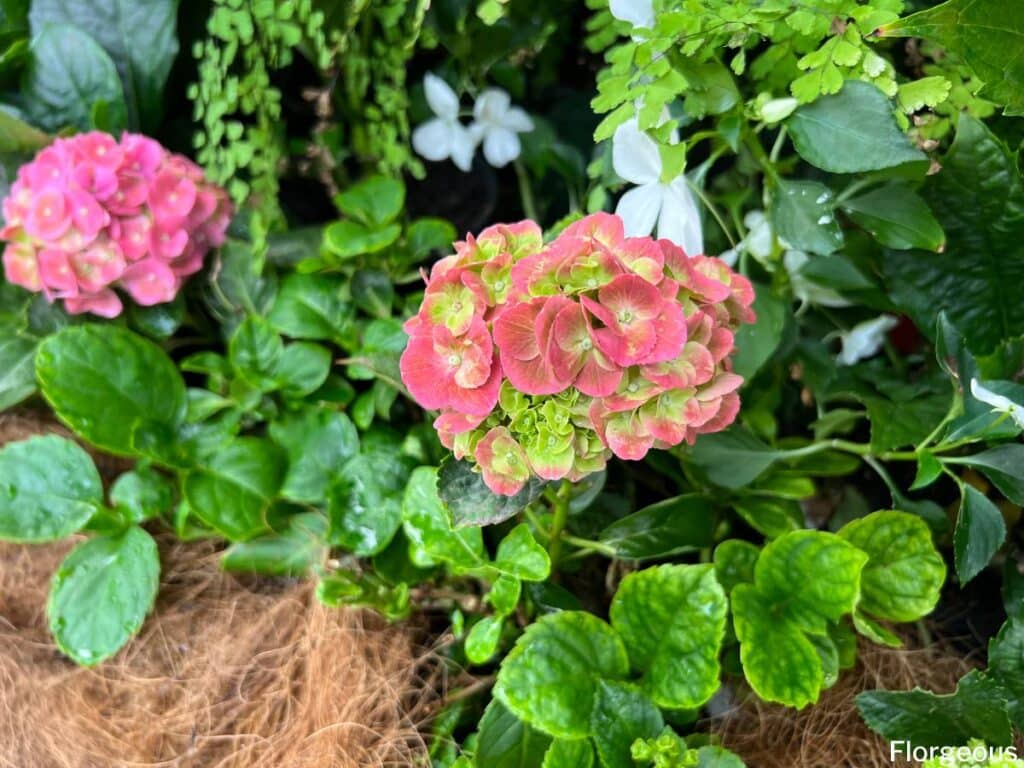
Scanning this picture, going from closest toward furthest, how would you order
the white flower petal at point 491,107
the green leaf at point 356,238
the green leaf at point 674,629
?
the green leaf at point 674,629 → the green leaf at point 356,238 → the white flower petal at point 491,107

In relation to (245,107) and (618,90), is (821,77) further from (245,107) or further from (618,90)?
(245,107)

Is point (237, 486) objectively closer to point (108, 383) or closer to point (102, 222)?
point (108, 383)

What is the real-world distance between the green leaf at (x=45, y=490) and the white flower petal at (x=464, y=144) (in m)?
0.52

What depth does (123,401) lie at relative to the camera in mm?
887

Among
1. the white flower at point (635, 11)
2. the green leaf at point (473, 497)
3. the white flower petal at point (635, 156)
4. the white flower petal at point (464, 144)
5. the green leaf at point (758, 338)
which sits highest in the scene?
the white flower at point (635, 11)

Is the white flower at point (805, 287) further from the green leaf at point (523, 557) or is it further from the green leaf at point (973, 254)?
the green leaf at point (523, 557)

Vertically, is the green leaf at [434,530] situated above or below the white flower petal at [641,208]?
below

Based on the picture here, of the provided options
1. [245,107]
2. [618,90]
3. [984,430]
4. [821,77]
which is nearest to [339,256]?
[245,107]

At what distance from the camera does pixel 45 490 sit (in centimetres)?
88

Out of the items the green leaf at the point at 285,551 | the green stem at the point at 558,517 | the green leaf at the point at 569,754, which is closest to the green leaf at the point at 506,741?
the green leaf at the point at 569,754

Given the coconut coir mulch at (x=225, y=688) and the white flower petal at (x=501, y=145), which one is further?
the white flower petal at (x=501, y=145)

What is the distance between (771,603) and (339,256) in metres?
0.55

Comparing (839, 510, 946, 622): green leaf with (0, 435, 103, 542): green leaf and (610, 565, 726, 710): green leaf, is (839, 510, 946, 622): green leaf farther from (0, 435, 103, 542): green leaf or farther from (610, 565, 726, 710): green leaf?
(0, 435, 103, 542): green leaf

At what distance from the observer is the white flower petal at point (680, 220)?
30.1 inches
